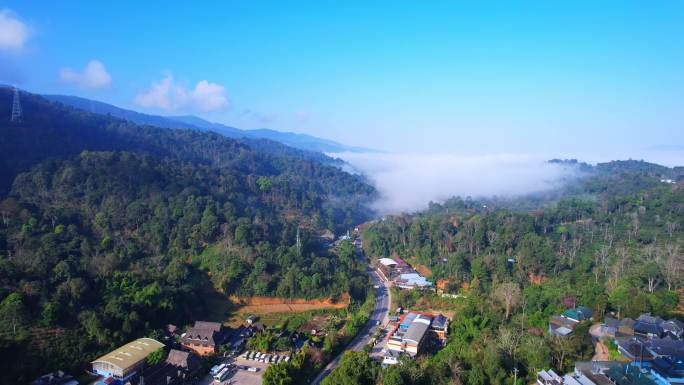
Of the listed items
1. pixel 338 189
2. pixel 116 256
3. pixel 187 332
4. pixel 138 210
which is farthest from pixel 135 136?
pixel 187 332

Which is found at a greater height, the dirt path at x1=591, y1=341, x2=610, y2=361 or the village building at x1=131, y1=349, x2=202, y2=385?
the dirt path at x1=591, y1=341, x2=610, y2=361

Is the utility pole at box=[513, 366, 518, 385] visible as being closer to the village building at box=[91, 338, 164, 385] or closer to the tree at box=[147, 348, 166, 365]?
the tree at box=[147, 348, 166, 365]

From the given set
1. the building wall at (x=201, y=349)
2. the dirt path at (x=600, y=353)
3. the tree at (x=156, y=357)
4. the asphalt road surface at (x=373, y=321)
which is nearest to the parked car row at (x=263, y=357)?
the building wall at (x=201, y=349)

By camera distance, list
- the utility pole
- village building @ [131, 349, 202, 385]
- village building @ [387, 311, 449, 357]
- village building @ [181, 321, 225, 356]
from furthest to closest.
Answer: village building @ [181, 321, 225, 356] → village building @ [387, 311, 449, 357] → village building @ [131, 349, 202, 385] → the utility pole

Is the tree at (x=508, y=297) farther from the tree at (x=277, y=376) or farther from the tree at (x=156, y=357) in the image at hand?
the tree at (x=156, y=357)

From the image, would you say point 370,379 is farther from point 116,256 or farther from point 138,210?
point 138,210

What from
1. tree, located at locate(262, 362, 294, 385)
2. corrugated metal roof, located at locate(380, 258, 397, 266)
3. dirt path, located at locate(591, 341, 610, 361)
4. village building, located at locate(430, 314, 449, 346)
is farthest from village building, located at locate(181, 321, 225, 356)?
corrugated metal roof, located at locate(380, 258, 397, 266)

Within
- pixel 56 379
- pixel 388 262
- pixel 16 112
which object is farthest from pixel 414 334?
pixel 16 112
